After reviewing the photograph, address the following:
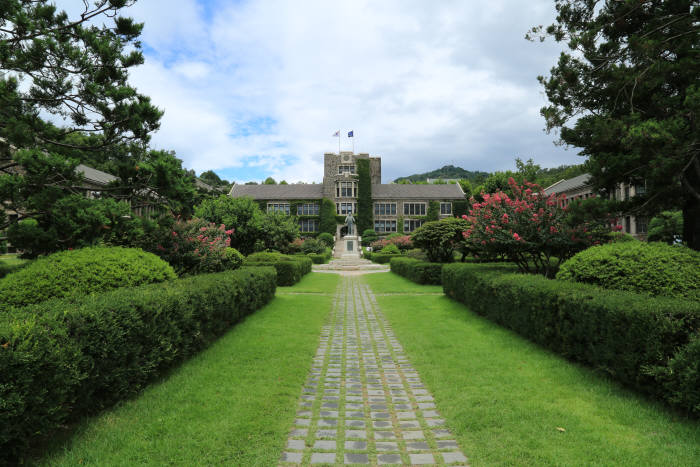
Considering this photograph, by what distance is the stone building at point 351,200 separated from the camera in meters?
59.2

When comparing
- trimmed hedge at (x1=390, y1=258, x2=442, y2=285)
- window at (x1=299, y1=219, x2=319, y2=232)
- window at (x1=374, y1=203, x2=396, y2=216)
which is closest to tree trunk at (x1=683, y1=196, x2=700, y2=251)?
trimmed hedge at (x1=390, y1=258, x2=442, y2=285)

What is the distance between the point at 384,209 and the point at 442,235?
42146 mm

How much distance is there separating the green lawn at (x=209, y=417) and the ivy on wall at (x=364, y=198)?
52.1 m

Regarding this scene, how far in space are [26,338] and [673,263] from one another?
8.83 m

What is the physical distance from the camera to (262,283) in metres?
10.8

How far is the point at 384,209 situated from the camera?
2377 inches

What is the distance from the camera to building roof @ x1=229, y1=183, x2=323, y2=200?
60.1 meters

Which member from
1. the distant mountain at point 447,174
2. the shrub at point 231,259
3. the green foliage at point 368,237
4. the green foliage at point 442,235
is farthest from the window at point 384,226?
the distant mountain at point 447,174

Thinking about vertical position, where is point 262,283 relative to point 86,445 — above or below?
above

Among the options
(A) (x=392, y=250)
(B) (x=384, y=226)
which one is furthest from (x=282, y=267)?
(B) (x=384, y=226)

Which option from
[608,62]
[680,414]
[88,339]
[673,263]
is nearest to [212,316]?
[88,339]

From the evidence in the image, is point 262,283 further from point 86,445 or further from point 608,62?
point 608,62

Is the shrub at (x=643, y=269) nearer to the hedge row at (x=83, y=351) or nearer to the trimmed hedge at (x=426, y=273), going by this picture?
the hedge row at (x=83, y=351)

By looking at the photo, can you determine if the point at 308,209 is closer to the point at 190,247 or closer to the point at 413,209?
the point at 413,209
